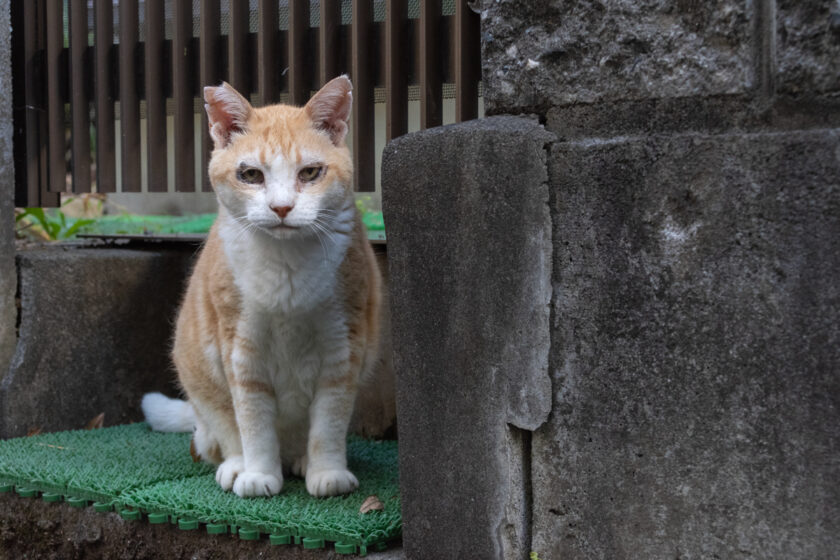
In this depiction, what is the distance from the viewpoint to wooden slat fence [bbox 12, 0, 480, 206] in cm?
350

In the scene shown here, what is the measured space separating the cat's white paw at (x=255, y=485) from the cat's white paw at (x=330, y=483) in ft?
0.39

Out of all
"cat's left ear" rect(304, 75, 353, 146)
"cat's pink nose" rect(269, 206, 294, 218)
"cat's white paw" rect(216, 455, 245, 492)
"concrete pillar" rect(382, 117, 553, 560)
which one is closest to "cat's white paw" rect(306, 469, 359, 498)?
"cat's white paw" rect(216, 455, 245, 492)

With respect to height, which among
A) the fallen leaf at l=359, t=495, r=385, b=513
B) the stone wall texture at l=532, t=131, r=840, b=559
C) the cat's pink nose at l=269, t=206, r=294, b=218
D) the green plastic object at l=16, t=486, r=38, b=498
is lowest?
the green plastic object at l=16, t=486, r=38, b=498

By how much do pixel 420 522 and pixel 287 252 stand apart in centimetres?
108

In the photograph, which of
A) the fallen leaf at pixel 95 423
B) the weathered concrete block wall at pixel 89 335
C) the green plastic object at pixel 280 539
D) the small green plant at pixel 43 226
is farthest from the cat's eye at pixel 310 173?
the small green plant at pixel 43 226

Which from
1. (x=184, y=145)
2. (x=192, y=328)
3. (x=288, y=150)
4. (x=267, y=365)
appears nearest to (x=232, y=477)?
(x=267, y=365)

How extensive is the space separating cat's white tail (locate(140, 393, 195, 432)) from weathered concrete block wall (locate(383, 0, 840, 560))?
2.11 meters

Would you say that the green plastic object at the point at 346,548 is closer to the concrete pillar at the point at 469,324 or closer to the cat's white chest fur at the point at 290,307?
the concrete pillar at the point at 469,324

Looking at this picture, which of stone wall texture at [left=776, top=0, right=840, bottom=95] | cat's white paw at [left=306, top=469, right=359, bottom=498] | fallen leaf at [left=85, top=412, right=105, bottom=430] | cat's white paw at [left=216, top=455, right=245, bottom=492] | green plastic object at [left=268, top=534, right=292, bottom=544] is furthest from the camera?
fallen leaf at [left=85, top=412, right=105, bottom=430]

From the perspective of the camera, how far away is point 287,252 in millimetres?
2883

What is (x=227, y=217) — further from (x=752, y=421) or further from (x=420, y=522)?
(x=752, y=421)

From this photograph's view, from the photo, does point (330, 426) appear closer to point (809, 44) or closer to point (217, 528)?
point (217, 528)

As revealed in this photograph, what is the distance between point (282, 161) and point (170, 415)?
5.66 ft

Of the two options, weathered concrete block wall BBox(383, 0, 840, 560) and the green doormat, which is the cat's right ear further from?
the green doormat
